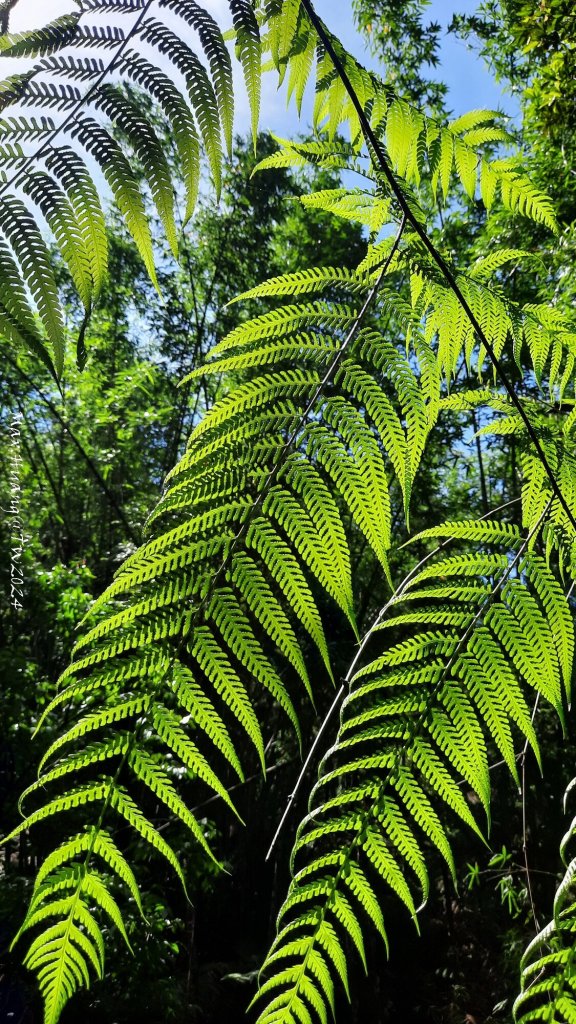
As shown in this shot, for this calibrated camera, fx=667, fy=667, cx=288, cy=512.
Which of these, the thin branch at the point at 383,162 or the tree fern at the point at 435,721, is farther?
the tree fern at the point at 435,721

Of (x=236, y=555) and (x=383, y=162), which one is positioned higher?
(x=383, y=162)

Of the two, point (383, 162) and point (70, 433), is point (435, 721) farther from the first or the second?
point (70, 433)

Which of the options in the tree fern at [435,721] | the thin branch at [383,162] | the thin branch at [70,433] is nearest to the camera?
the thin branch at [383,162]

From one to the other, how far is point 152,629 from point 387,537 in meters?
0.20

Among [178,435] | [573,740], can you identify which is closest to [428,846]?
[573,740]

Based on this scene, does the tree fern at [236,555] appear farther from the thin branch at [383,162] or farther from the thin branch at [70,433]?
the thin branch at [70,433]

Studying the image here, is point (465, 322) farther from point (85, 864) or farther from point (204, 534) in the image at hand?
point (85, 864)

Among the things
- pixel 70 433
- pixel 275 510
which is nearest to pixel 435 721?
pixel 275 510

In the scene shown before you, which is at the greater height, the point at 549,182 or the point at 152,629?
the point at 549,182

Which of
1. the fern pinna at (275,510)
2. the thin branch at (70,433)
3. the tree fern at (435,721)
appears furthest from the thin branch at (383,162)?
the thin branch at (70,433)

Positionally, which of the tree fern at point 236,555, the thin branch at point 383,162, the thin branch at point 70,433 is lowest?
the tree fern at point 236,555

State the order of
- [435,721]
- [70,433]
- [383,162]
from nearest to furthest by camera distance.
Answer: [383,162]
[435,721]
[70,433]

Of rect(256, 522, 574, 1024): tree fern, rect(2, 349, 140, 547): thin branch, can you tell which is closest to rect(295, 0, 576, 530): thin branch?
rect(256, 522, 574, 1024): tree fern

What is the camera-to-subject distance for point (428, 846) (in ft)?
20.3
